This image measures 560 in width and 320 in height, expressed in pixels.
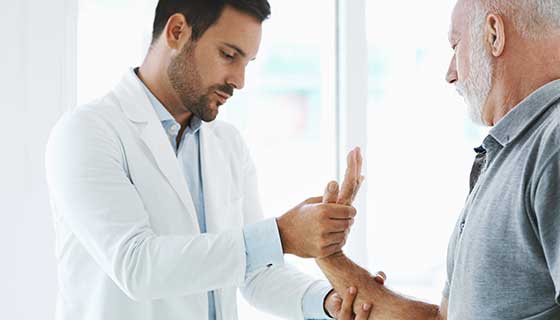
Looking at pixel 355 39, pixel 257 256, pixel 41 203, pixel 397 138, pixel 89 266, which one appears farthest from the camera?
pixel 397 138

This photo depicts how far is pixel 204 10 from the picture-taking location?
1687mm

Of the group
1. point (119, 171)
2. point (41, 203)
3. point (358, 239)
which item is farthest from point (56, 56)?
point (358, 239)

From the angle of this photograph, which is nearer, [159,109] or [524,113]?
[524,113]

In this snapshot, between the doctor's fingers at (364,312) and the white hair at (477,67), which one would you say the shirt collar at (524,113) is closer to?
the white hair at (477,67)

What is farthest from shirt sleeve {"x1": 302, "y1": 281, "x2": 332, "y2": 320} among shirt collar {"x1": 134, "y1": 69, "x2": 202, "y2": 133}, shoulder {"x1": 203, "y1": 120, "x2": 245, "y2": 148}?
shirt collar {"x1": 134, "y1": 69, "x2": 202, "y2": 133}

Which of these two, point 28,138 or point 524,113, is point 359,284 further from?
point 28,138

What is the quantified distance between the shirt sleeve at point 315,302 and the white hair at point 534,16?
2.82 feet

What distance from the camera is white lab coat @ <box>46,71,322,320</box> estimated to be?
1454 millimetres

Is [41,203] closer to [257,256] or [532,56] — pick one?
[257,256]

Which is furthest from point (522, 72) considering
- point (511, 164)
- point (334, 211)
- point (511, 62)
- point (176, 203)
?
point (176, 203)

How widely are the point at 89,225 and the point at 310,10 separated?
1.50m

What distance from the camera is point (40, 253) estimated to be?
7.09 ft

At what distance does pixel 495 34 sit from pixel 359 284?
713 mm

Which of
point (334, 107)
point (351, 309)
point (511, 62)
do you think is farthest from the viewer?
point (334, 107)
